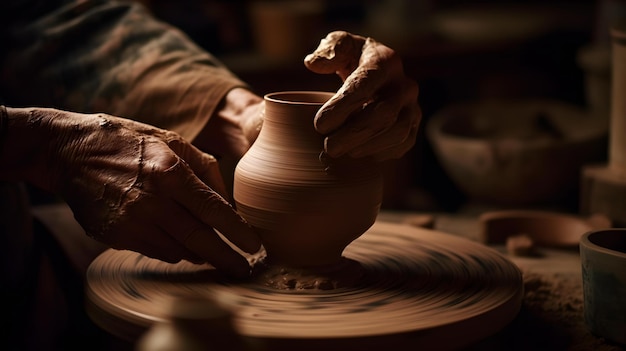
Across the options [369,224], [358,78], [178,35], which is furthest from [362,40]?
[178,35]

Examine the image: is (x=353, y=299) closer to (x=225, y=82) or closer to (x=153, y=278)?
(x=153, y=278)

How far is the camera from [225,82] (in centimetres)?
234

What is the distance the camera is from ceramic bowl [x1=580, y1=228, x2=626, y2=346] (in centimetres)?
162

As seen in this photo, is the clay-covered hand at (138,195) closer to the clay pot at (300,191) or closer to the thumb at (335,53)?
the clay pot at (300,191)

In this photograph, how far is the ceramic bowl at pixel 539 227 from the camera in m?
2.44

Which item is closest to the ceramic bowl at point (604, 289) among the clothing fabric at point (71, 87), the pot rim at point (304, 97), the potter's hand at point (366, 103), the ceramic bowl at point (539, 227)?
the potter's hand at point (366, 103)

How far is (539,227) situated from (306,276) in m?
0.99

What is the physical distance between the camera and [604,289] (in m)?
1.65

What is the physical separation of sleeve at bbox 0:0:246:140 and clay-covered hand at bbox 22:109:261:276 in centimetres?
58

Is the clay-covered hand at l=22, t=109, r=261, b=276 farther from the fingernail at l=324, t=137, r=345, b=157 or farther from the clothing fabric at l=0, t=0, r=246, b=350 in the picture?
the clothing fabric at l=0, t=0, r=246, b=350

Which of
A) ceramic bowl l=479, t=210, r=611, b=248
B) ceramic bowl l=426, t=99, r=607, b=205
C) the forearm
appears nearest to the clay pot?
the forearm

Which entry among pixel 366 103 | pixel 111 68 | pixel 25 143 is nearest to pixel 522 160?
pixel 111 68

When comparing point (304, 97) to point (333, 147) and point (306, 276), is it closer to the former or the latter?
point (333, 147)

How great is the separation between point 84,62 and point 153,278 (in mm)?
965
